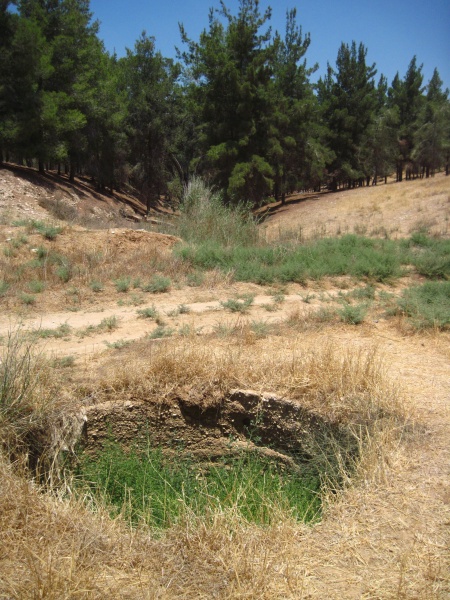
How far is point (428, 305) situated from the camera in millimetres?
7621

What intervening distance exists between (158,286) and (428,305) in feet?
15.2

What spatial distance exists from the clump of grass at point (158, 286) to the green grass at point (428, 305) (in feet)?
13.6

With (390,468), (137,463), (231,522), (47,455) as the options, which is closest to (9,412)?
(47,455)


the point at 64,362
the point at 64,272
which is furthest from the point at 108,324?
the point at 64,272

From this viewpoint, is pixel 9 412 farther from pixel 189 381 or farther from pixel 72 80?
pixel 72 80

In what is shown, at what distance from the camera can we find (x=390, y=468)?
136 inches

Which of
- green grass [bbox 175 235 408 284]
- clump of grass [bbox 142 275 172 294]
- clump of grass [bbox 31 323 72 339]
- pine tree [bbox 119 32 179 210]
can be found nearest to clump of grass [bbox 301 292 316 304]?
green grass [bbox 175 235 408 284]

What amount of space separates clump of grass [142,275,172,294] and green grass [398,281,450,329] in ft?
13.6

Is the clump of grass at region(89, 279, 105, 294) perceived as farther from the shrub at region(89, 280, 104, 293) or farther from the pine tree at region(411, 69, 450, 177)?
the pine tree at region(411, 69, 450, 177)

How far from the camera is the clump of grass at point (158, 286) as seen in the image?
30.0 feet

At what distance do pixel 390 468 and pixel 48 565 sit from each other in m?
2.27

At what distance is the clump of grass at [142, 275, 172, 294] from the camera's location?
9148mm

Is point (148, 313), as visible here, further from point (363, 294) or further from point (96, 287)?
point (363, 294)

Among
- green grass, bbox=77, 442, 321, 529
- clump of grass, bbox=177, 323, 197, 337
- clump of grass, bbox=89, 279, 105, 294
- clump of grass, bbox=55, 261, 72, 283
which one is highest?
clump of grass, bbox=55, 261, 72, 283
